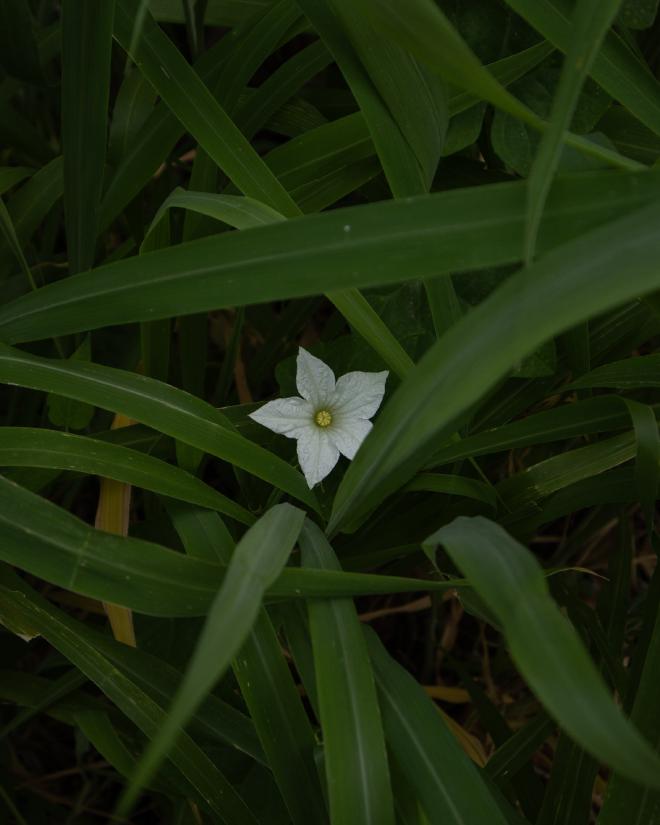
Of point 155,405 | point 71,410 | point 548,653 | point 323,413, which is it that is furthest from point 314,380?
point 548,653

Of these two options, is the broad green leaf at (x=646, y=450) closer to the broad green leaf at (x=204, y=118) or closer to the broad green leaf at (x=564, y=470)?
the broad green leaf at (x=564, y=470)

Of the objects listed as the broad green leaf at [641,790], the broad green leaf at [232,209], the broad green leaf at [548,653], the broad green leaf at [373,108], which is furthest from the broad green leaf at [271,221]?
the broad green leaf at [641,790]

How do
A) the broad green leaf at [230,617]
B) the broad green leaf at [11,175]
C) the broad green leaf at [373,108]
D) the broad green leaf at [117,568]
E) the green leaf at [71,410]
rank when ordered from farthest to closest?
1. the broad green leaf at [11,175]
2. the green leaf at [71,410]
3. the broad green leaf at [373,108]
4. the broad green leaf at [117,568]
5. the broad green leaf at [230,617]

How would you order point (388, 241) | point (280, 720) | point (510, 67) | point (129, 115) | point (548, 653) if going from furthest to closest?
1. point (129, 115)
2. point (510, 67)
3. point (280, 720)
4. point (388, 241)
5. point (548, 653)

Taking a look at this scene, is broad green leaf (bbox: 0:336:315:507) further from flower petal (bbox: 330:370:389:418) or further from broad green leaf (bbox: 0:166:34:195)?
broad green leaf (bbox: 0:166:34:195)

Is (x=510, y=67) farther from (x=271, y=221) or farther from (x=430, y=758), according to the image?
(x=430, y=758)

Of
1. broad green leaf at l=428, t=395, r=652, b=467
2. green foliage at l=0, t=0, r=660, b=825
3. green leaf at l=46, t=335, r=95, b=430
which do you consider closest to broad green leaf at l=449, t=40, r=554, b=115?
green foliage at l=0, t=0, r=660, b=825
